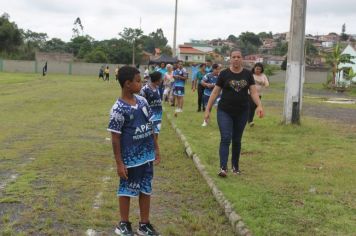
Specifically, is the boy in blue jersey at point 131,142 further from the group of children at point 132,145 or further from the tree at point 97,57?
the tree at point 97,57

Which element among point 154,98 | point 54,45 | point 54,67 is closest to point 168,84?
point 154,98

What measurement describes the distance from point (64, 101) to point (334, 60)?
26738mm

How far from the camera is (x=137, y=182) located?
17.4ft

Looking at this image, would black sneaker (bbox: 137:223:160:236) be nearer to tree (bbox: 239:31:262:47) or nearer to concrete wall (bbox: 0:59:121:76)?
concrete wall (bbox: 0:59:121:76)

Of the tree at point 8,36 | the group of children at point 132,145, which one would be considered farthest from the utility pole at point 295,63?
the tree at point 8,36

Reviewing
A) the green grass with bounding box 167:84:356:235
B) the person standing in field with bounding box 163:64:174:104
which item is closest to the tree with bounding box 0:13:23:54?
the person standing in field with bounding box 163:64:174:104

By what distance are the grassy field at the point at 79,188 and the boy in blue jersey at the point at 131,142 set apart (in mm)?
539

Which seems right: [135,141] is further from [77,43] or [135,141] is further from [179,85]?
[77,43]

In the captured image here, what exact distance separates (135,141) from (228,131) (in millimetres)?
2833

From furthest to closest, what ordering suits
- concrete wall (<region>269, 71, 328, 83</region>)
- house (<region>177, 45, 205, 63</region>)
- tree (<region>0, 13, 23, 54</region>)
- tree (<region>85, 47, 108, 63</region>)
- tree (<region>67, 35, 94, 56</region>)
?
house (<region>177, 45, 205, 63</region>) → tree (<region>67, 35, 94, 56</region>) → tree (<region>85, 47, 108, 63</region>) → tree (<region>0, 13, 23, 54</region>) → concrete wall (<region>269, 71, 328, 83</region>)

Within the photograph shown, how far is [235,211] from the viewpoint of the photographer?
5.96m

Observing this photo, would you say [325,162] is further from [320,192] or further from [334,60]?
[334,60]

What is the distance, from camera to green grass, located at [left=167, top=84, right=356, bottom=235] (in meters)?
5.65

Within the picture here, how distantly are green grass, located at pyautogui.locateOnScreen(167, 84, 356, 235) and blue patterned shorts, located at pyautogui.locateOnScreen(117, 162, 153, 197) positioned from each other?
3.65 feet
